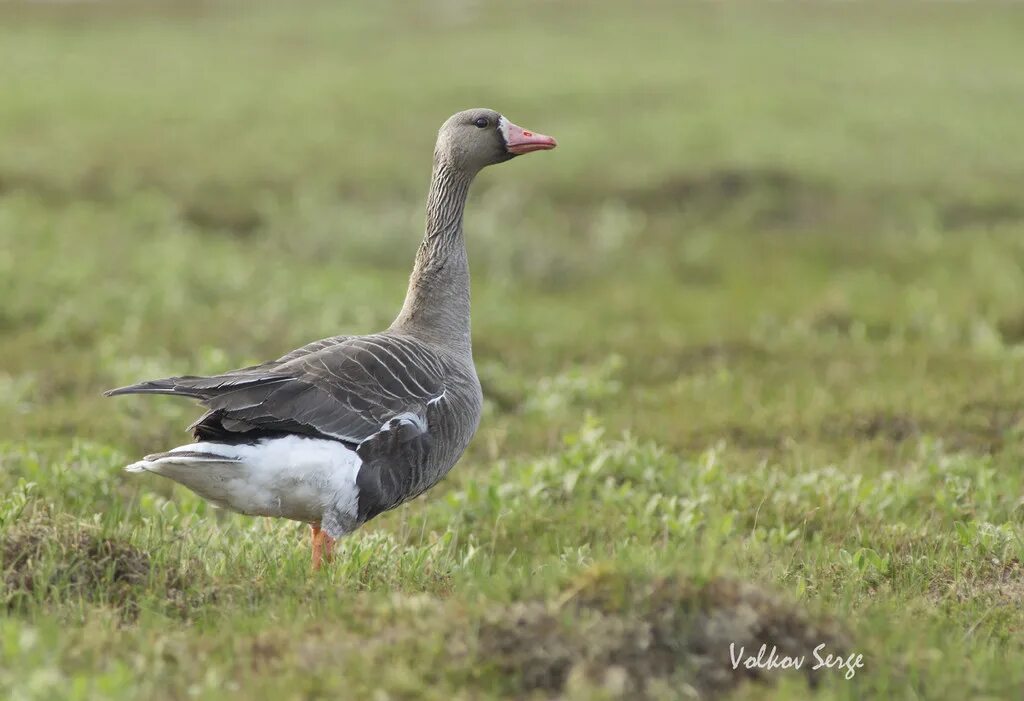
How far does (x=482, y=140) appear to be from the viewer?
7.64 m

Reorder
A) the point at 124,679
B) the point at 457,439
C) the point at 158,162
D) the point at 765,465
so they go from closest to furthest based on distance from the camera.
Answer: the point at 124,679, the point at 457,439, the point at 765,465, the point at 158,162

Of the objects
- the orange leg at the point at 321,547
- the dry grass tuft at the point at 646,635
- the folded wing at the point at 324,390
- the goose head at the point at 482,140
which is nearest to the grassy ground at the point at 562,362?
the dry grass tuft at the point at 646,635

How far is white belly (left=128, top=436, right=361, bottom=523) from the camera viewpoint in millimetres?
5699

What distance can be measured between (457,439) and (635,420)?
360cm

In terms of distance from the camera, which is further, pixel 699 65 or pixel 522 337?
pixel 699 65

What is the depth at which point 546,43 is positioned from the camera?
38.4m

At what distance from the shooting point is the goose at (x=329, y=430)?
5.79 meters

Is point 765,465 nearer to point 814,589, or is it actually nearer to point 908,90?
point 814,589

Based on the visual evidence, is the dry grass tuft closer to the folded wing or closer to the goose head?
the folded wing

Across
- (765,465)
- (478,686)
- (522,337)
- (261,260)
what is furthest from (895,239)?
(478,686)

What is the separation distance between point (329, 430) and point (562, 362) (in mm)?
6648

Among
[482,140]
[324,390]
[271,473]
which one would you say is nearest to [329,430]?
[324,390]

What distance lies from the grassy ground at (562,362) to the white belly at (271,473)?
272mm

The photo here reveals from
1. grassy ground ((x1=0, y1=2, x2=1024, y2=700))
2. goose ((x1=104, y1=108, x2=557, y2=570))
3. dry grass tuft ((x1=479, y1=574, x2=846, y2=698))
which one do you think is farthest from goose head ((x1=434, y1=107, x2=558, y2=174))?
dry grass tuft ((x1=479, y1=574, x2=846, y2=698))
